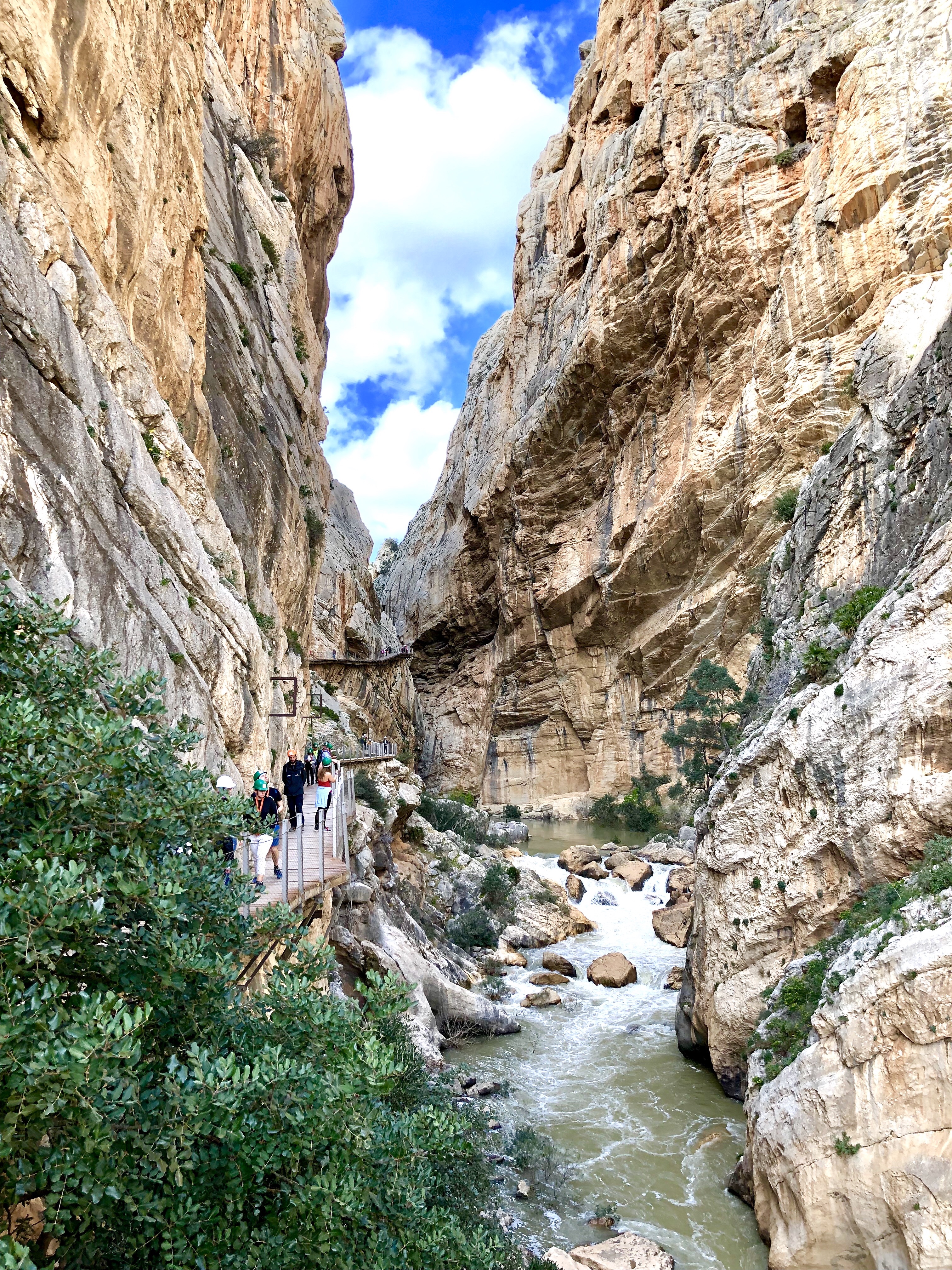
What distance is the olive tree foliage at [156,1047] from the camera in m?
2.72

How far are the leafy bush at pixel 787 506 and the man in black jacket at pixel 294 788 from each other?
16490 mm

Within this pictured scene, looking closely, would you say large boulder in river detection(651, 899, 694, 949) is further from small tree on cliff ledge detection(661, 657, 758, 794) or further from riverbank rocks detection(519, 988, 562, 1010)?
small tree on cliff ledge detection(661, 657, 758, 794)

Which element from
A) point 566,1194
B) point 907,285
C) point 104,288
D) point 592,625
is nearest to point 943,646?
Answer: point 566,1194

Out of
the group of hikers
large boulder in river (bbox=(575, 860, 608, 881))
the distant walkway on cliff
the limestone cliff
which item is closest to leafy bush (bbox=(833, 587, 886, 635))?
the group of hikers

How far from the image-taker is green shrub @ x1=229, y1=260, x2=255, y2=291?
1973 centimetres

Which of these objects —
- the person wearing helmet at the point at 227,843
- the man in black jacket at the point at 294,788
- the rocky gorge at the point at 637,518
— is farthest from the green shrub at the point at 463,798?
the person wearing helmet at the point at 227,843

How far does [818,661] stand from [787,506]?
1453 centimetres

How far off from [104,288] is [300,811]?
8063 mm

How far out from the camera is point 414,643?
206 feet

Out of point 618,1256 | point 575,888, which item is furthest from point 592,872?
point 618,1256

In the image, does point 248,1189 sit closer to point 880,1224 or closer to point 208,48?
point 880,1224

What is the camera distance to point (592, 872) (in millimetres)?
27422

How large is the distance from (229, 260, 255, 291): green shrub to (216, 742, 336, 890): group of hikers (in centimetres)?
1276

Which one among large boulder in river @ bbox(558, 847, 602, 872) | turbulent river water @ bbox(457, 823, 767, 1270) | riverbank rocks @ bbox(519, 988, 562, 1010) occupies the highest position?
large boulder in river @ bbox(558, 847, 602, 872)
